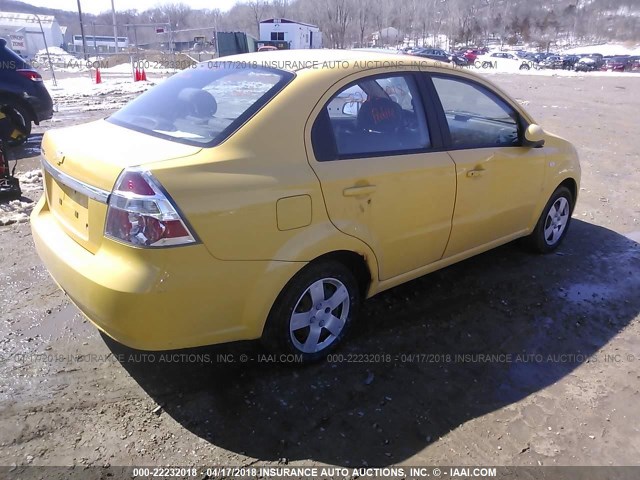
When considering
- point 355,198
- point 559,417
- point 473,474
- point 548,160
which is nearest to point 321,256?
point 355,198

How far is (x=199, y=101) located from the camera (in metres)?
3.00

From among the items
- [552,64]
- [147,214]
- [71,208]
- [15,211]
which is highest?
[147,214]

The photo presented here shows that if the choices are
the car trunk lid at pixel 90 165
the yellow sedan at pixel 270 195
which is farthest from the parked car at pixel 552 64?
the car trunk lid at pixel 90 165

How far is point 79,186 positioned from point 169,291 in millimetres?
781

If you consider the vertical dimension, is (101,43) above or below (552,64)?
below

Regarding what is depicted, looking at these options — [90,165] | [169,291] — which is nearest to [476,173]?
[169,291]

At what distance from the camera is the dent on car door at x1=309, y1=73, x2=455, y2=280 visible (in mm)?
2791

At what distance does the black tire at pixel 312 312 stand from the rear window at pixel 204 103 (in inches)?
34.8

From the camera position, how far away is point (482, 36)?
105438mm

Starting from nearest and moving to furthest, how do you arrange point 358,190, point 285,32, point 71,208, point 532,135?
point 71,208
point 358,190
point 532,135
point 285,32

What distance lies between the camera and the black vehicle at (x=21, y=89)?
8562 millimetres

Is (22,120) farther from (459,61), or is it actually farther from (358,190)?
(459,61)

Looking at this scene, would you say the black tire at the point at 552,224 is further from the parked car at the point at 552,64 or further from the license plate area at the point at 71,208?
the parked car at the point at 552,64

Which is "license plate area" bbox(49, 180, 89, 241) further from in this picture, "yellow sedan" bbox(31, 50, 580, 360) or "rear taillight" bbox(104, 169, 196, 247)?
"rear taillight" bbox(104, 169, 196, 247)
